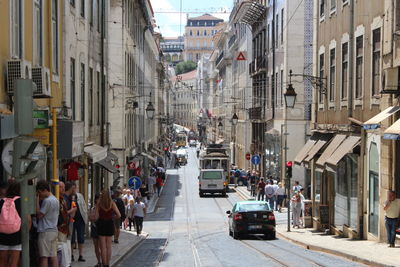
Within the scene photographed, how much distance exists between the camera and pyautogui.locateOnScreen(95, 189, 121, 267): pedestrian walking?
14094mm

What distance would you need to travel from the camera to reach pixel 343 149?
23.5 m

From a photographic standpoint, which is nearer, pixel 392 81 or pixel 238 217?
pixel 392 81

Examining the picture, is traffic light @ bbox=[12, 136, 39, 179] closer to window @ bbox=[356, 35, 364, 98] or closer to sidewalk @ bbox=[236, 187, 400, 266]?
sidewalk @ bbox=[236, 187, 400, 266]

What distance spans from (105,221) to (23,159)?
702cm

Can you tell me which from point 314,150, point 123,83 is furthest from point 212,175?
point 314,150

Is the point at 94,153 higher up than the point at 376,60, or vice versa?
the point at 376,60

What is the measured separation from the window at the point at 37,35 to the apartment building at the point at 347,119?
333 inches

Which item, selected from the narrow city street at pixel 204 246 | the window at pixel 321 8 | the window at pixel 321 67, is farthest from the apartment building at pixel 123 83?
the window at pixel 321 8

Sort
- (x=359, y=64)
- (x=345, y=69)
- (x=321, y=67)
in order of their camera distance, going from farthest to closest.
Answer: (x=321, y=67) → (x=345, y=69) → (x=359, y=64)

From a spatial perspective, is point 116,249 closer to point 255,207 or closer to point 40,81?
point 40,81

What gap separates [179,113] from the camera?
196375 mm

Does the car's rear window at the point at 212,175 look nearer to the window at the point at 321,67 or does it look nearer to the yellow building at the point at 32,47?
the window at the point at 321,67

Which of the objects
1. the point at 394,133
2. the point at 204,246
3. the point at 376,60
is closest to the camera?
the point at 394,133

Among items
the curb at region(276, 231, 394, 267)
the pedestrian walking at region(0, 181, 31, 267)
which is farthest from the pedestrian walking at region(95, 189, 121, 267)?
the curb at region(276, 231, 394, 267)
